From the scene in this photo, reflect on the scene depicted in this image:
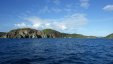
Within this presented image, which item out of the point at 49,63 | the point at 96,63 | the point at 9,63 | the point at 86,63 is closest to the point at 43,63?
the point at 49,63

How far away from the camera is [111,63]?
2739 cm

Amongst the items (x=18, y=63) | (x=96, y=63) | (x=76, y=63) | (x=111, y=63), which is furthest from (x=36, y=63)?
(x=111, y=63)

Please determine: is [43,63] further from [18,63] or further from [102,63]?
[102,63]

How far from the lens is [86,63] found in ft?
89.8

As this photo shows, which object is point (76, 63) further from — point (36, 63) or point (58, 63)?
point (36, 63)

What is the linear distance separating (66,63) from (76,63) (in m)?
1.88

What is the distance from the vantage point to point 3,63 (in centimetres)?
2622

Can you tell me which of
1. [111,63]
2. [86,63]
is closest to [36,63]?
[86,63]

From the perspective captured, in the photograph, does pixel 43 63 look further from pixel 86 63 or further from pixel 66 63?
pixel 86 63

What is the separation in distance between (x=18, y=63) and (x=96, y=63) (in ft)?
45.2

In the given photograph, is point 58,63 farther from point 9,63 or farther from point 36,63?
point 9,63

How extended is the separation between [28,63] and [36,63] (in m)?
1.38

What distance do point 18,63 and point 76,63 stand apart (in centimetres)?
1026

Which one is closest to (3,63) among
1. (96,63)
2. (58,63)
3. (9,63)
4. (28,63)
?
(9,63)
